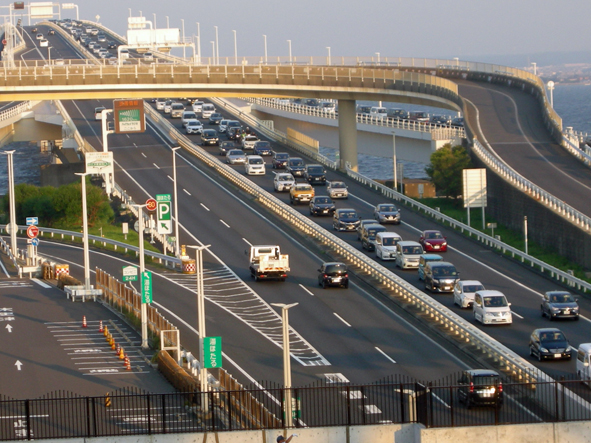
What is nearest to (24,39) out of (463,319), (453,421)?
(463,319)

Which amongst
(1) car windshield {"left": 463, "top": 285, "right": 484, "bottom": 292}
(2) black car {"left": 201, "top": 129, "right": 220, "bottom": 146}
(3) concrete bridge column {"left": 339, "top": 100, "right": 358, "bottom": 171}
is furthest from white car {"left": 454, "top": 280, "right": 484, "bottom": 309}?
(2) black car {"left": 201, "top": 129, "right": 220, "bottom": 146}

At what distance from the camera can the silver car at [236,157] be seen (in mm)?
90500

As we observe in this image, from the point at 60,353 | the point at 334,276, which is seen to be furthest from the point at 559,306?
the point at 60,353

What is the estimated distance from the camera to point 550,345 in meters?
39.5

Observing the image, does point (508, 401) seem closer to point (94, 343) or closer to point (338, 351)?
point (338, 351)

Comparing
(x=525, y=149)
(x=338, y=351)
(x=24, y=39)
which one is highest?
(x=24, y=39)

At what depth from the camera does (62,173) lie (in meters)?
96.1

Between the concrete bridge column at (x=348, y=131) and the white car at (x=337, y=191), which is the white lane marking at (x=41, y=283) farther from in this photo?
the concrete bridge column at (x=348, y=131)

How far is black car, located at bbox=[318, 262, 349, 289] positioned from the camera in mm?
52344

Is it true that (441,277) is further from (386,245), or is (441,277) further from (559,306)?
(386,245)

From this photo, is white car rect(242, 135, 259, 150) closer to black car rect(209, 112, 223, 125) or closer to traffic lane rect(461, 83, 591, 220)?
black car rect(209, 112, 223, 125)

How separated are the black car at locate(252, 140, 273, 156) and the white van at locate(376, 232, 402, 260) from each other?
1459 inches

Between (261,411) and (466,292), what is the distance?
2188 cm

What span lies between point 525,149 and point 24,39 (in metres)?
131
